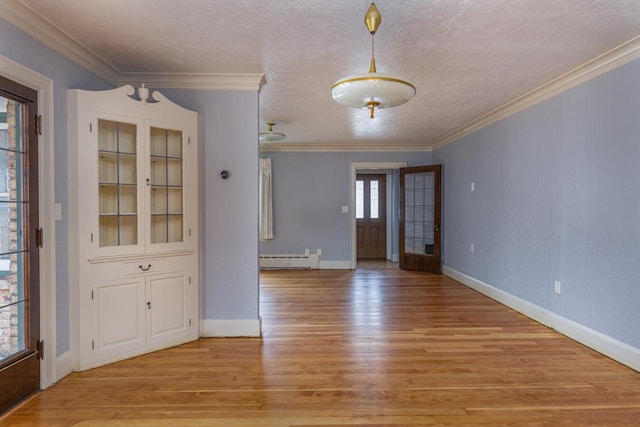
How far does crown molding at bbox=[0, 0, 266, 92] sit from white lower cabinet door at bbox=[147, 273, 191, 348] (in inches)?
69.3

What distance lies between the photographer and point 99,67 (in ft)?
10.4

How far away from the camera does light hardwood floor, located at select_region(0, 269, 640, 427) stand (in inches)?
88.0

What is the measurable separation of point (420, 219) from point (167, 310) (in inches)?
200

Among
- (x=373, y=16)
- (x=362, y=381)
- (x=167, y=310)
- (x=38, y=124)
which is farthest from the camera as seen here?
(x=167, y=310)

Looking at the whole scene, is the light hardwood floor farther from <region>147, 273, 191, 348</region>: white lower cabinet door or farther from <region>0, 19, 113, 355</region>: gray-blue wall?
<region>0, 19, 113, 355</region>: gray-blue wall

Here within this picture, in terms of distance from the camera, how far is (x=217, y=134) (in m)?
3.57

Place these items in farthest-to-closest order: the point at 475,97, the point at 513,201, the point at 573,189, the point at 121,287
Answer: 1. the point at 513,201
2. the point at 475,97
3. the point at 573,189
4. the point at 121,287

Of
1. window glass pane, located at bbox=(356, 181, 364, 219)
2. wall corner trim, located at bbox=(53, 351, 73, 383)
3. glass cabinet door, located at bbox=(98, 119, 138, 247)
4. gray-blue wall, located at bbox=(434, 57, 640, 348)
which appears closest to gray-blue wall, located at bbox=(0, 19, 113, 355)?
wall corner trim, located at bbox=(53, 351, 73, 383)

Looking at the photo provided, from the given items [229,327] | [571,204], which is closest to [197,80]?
[229,327]

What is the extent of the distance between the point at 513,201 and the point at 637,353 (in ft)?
6.94

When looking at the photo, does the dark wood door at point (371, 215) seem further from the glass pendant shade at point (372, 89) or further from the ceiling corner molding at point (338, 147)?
the glass pendant shade at point (372, 89)

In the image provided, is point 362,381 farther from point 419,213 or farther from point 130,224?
point 419,213

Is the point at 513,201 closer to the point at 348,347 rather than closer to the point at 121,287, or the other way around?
the point at 348,347

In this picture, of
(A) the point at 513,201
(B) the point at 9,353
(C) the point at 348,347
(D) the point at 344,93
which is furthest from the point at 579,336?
(B) the point at 9,353
